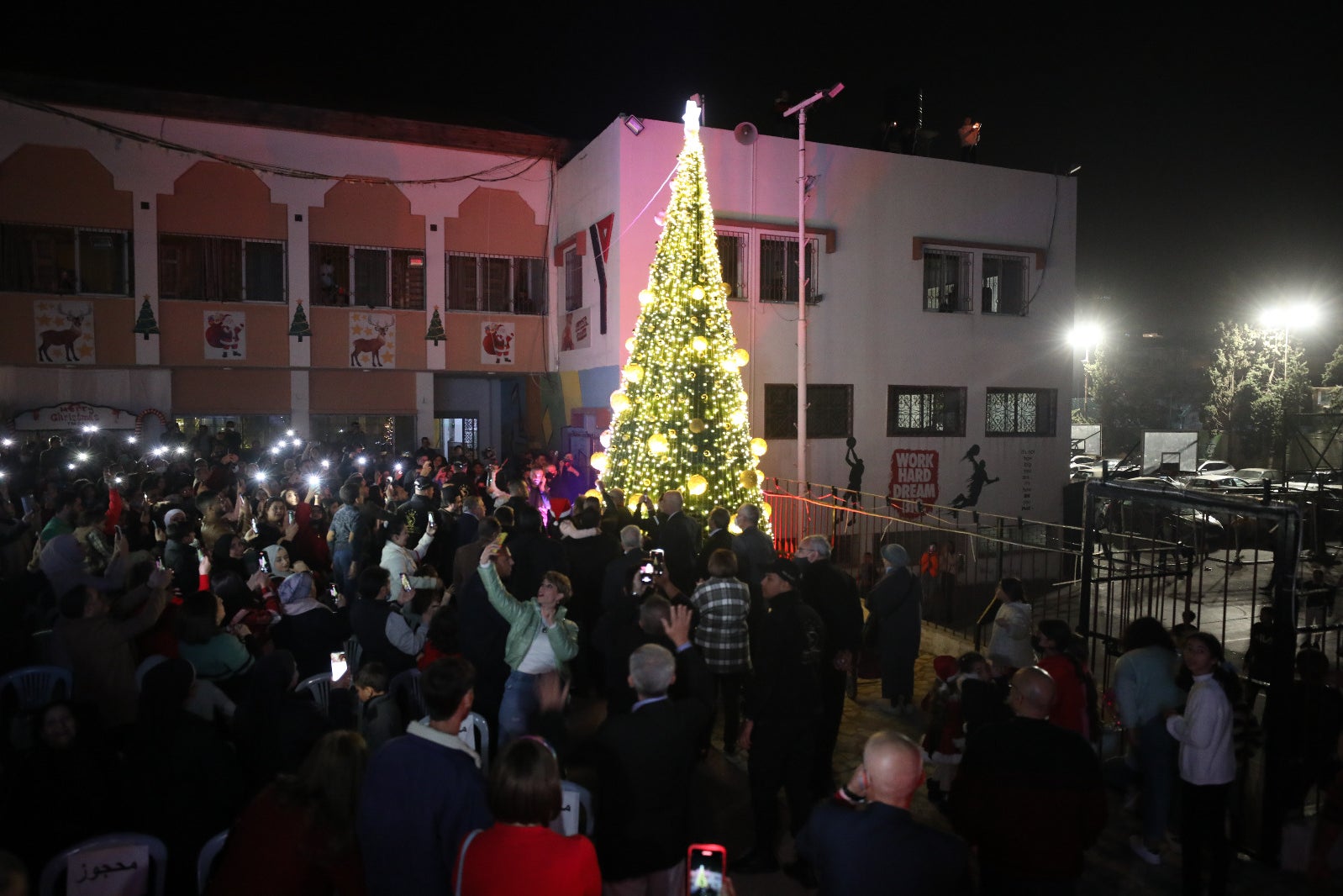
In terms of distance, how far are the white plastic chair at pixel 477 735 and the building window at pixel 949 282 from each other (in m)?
16.4

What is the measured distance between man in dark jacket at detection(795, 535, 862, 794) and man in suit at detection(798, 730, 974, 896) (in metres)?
2.76

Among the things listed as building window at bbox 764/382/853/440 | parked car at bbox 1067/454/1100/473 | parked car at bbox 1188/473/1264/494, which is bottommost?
parked car at bbox 1188/473/1264/494

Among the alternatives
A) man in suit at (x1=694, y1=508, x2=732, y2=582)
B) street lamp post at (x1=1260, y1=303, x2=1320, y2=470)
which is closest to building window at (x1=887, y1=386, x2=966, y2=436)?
man in suit at (x1=694, y1=508, x2=732, y2=582)

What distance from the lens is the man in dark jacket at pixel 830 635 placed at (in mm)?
5824

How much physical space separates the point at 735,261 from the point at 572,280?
4.27m

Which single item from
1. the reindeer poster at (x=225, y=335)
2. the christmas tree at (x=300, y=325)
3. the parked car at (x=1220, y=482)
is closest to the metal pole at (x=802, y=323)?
the christmas tree at (x=300, y=325)

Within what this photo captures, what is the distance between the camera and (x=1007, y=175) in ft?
63.7

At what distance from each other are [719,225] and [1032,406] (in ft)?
31.2

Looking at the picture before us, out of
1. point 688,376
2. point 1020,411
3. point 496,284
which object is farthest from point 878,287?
point 496,284

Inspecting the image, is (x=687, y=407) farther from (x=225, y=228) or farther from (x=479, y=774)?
(x=225, y=228)

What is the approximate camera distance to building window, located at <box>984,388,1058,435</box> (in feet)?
64.6

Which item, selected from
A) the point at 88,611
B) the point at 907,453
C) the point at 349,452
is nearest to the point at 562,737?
the point at 88,611

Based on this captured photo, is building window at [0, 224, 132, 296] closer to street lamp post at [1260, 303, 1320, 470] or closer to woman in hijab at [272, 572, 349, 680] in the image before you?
woman in hijab at [272, 572, 349, 680]

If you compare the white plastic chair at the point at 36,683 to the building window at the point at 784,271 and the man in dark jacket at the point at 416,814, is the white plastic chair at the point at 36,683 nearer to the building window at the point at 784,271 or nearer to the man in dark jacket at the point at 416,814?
the man in dark jacket at the point at 416,814
